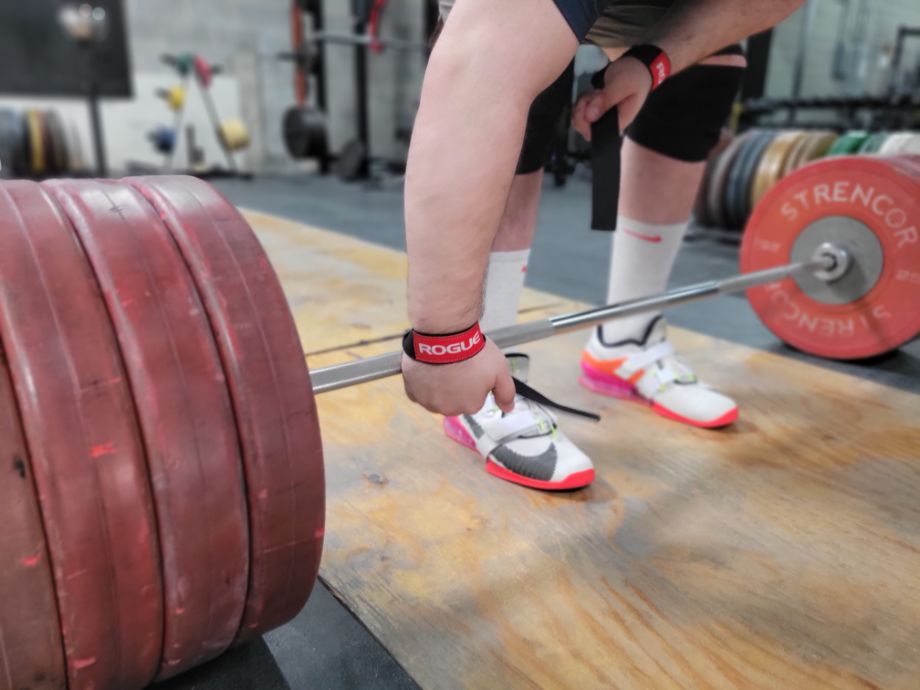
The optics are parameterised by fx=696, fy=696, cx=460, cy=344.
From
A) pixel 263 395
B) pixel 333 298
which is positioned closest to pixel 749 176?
pixel 333 298

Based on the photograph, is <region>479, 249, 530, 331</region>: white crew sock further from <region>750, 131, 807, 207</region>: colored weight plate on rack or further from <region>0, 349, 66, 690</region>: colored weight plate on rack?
<region>750, 131, 807, 207</region>: colored weight plate on rack

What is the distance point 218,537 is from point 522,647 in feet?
1.01

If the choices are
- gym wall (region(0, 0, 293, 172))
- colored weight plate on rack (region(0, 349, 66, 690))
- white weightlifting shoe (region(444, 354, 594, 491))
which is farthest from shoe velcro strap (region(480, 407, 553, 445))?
gym wall (region(0, 0, 293, 172))

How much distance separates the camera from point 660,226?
1.09 m

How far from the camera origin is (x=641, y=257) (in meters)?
1.11

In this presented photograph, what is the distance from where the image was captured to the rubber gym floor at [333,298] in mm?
605

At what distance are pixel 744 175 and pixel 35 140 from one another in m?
4.18

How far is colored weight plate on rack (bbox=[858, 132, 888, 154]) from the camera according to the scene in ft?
6.79

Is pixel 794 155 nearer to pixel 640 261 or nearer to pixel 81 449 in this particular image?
pixel 640 261

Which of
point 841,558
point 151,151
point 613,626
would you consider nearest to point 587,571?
point 613,626

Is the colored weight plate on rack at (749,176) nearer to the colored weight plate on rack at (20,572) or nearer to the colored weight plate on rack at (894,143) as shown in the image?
the colored weight plate on rack at (894,143)

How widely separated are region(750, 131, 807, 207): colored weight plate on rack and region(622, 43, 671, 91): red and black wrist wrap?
6.56 feet

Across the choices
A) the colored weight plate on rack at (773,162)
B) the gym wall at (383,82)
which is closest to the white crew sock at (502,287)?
the colored weight plate on rack at (773,162)

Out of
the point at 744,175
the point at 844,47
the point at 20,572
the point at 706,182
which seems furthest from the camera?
the point at 844,47
